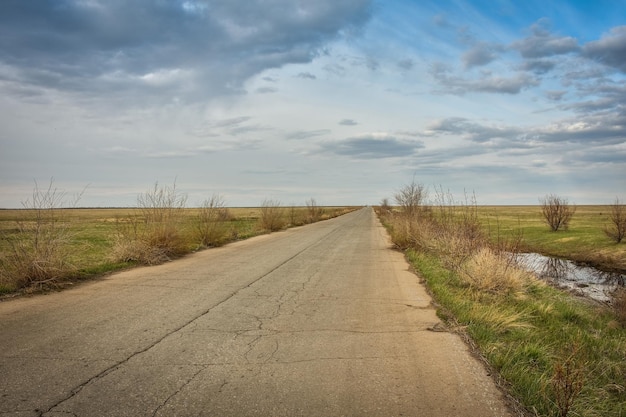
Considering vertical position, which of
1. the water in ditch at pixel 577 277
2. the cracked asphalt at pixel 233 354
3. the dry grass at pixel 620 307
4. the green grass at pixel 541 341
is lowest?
the water in ditch at pixel 577 277

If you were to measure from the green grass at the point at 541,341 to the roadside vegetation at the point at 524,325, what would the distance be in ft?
0.04

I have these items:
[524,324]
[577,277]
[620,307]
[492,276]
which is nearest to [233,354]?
[524,324]

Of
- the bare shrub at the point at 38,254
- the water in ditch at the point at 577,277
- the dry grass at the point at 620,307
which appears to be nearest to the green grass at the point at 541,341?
the dry grass at the point at 620,307

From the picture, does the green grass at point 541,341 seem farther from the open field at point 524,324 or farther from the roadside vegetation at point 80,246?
the roadside vegetation at point 80,246

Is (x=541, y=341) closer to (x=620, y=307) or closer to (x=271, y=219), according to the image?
(x=620, y=307)

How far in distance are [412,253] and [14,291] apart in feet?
40.5

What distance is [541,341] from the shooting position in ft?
20.5

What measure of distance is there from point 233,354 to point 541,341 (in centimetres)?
449

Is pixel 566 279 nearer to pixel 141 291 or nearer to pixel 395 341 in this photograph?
pixel 395 341

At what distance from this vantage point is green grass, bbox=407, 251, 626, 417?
420cm

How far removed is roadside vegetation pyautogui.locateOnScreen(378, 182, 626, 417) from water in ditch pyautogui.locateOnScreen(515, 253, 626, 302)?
2.48 meters

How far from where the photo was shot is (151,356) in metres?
4.79

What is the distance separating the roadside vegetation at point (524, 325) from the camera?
415 cm

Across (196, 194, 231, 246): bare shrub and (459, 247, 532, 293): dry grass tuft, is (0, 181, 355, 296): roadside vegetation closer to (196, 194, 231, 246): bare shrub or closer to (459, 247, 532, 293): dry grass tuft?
(196, 194, 231, 246): bare shrub
